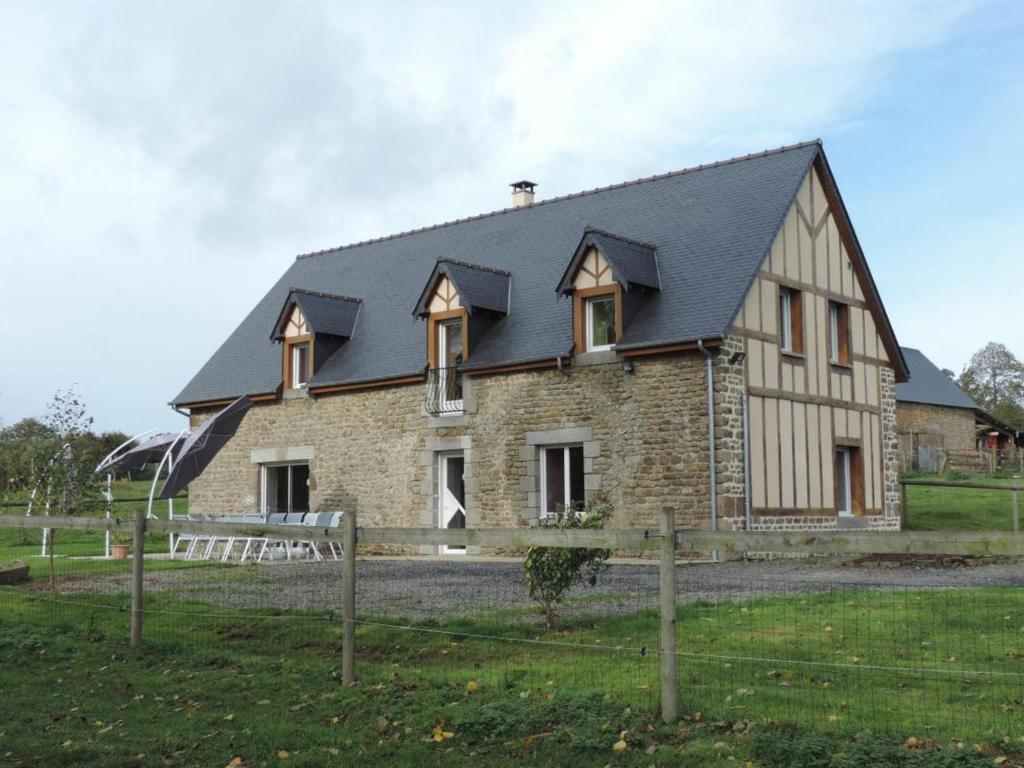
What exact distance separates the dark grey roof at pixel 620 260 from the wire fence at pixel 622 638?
607 centimetres

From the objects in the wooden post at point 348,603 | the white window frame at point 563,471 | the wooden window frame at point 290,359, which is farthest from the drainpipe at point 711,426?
the wooden post at point 348,603

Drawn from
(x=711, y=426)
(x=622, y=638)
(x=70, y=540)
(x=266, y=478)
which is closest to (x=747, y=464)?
(x=711, y=426)

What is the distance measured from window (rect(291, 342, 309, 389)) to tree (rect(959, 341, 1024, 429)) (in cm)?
5853

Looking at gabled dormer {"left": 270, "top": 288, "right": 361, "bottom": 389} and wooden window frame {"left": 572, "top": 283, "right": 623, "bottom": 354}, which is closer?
wooden window frame {"left": 572, "top": 283, "right": 623, "bottom": 354}

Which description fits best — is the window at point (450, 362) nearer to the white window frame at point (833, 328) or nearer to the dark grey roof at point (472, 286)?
the dark grey roof at point (472, 286)

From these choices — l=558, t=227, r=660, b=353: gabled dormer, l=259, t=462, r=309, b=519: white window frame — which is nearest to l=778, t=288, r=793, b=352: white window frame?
l=558, t=227, r=660, b=353: gabled dormer

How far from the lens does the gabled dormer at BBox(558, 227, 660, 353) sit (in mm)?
19031

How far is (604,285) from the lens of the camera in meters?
19.3

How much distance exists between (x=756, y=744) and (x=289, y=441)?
19018 mm

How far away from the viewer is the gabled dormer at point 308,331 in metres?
23.9

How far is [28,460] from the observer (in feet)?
65.4

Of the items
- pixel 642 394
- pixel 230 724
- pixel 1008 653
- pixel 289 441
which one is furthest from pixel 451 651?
pixel 289 441

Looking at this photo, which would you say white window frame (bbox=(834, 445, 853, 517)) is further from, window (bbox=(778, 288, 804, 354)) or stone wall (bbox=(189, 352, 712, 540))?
stone wall (bbox=(189, 352, 712, 540))

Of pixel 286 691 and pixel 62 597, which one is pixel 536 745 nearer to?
pixel 286 691
